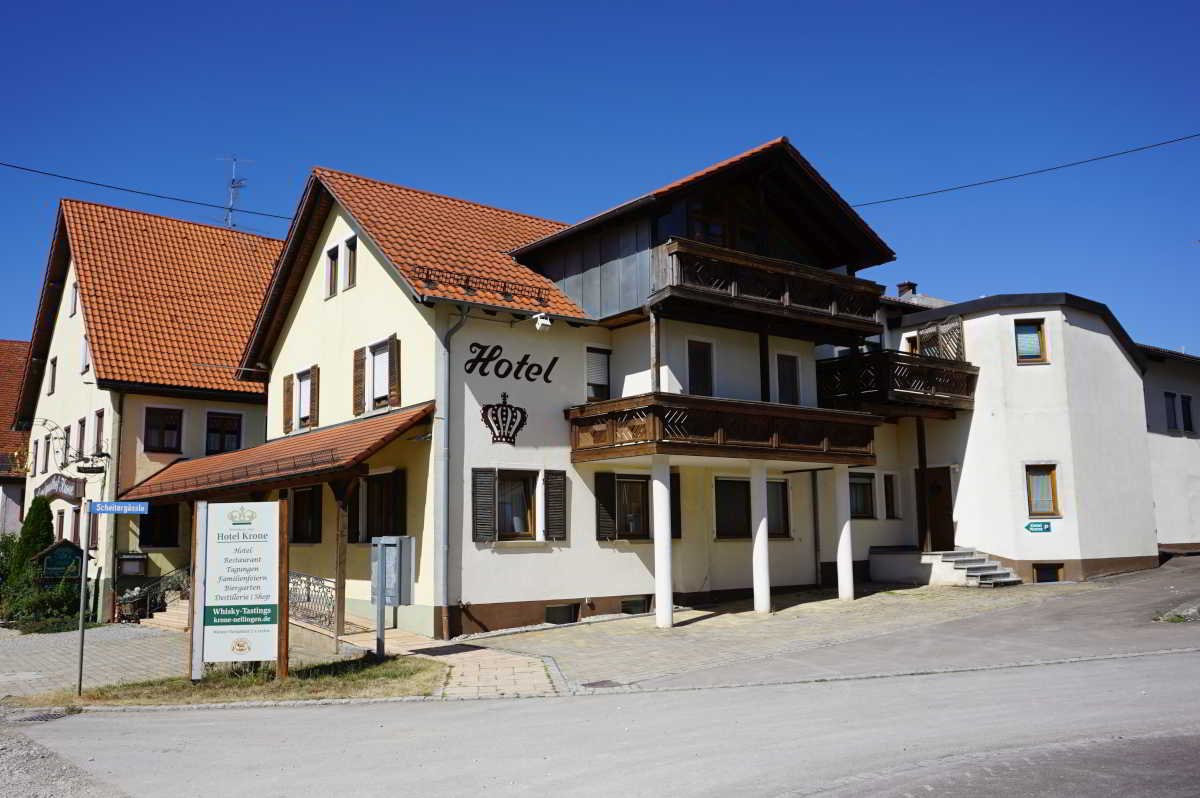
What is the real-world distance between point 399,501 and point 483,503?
5.98 feet

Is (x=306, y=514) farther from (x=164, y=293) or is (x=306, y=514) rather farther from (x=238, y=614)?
(x=238, y=614)

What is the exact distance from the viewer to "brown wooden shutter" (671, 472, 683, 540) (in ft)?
71.0

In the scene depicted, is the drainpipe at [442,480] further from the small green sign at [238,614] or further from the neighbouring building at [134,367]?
the neighbouring building at [134,367]

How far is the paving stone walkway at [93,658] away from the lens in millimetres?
15250

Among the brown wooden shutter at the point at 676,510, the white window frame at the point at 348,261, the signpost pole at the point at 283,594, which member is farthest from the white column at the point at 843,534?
the signpost pole at the point at 283,594

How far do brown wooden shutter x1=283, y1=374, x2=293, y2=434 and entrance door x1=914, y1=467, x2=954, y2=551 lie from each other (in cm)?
1556

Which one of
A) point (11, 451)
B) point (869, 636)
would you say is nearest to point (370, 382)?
point (869, 636)

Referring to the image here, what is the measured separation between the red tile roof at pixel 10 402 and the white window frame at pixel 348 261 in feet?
58.9

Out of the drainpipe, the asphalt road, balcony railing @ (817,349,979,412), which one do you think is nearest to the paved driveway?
the asphalt road

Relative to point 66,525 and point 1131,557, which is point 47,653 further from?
point 1131,557

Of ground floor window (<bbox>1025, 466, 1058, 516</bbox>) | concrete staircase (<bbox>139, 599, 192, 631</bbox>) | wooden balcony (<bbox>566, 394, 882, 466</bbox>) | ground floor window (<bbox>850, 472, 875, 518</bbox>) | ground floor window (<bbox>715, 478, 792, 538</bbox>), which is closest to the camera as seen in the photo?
wooden balcony (<bbox>566, 394, 882, 466</bbox>)

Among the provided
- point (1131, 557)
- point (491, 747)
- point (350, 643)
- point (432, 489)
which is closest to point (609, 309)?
point (432, 489)

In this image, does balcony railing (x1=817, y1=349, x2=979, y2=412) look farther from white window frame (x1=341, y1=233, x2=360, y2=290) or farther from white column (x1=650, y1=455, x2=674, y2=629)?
white window frame (x1=341, y1=233, x2=360, y2=290)

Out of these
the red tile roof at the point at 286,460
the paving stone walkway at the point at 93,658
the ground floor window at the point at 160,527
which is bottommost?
the paving stone walkway at the point at 93,658
